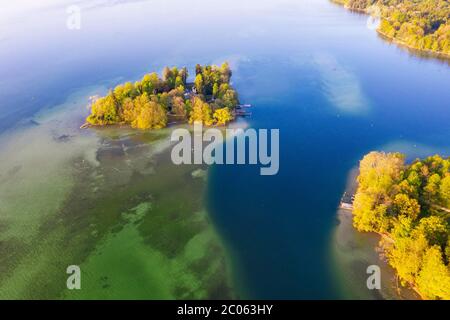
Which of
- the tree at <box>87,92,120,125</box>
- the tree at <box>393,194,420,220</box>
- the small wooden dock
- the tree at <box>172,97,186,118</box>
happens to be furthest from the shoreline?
the tree at <box>87,92,120,125</box>

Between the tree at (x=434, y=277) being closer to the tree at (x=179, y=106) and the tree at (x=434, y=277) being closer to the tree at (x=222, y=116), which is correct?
the tree at (x=222, y=116)

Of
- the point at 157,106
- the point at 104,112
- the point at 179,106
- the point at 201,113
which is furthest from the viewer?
the point at 179,106

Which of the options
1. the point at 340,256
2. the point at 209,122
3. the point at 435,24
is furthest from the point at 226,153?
the point at 435,24

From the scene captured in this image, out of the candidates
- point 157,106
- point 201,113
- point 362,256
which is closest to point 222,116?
point 201,113

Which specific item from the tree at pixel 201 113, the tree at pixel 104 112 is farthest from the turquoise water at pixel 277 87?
the tree at pixel 104 112

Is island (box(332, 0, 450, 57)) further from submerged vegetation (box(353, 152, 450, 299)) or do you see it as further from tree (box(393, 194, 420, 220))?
tree (box(393, 194, 420, 220))

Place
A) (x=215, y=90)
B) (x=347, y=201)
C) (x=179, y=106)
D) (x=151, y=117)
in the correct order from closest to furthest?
(x=347, y=201), (x=151, y=117), (x=179, y=106), (x=215, y=90)

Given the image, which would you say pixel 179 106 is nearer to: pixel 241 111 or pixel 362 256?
pixel 241 111
